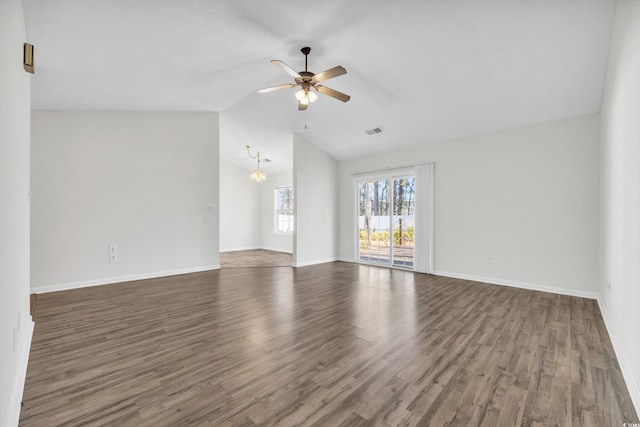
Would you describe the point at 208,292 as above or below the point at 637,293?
below

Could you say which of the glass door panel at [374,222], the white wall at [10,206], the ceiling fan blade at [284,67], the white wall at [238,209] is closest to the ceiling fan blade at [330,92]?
the ceiling fan blade at [284,67]

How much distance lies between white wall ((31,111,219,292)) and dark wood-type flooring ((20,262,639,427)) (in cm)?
82

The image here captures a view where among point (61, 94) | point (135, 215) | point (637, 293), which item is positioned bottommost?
point (637, 293)

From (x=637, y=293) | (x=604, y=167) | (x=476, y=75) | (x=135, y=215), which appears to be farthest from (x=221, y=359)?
(x=604, y=167)

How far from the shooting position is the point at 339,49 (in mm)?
3412

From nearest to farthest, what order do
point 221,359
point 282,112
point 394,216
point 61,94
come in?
point 221,359
point 61,94
point 282,112
point 394,216

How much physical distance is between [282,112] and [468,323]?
4.41 meters

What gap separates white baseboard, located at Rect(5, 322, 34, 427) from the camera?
56.6 inches

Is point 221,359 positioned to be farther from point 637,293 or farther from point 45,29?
point 45,29

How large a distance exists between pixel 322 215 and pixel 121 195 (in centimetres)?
392

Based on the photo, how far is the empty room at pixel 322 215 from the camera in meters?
1.76

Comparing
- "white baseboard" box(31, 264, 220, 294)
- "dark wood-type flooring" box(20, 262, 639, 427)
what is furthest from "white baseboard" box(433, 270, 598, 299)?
"white baseboard" box(31, 264, 220, 294)

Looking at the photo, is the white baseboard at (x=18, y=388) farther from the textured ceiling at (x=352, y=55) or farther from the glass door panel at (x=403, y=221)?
the glass door panel at (x=403, y=221)

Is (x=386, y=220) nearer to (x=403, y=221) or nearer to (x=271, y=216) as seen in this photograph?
(x=403, y=221)
